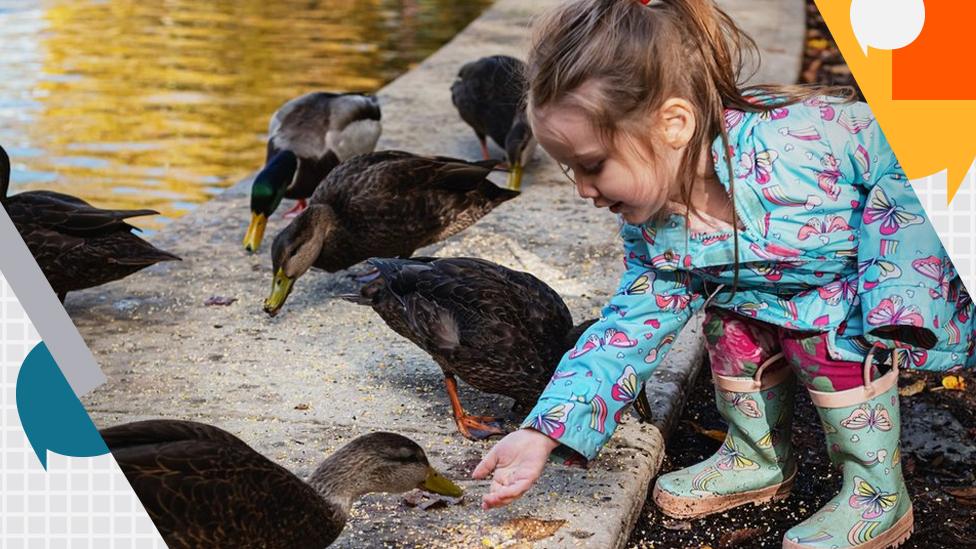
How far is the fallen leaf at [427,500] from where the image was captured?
293 centimetres

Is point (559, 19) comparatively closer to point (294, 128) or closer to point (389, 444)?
point (389, 444)

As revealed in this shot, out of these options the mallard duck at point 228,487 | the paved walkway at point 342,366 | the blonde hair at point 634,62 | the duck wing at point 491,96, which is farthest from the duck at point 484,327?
the duck wing at point 491,96

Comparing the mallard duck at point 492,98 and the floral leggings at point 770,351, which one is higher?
the floral leggings at point 770,351

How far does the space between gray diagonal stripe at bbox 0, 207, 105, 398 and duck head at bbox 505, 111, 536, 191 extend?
3.75 meters

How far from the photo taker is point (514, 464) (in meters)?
2.69

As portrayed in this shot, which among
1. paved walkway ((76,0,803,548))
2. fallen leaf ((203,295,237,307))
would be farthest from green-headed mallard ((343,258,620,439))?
fallen leaf ((203,295,237,307))

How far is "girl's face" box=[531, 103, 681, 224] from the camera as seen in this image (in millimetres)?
2619

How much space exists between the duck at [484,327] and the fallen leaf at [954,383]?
3.90ft

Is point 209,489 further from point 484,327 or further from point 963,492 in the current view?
point 963,492

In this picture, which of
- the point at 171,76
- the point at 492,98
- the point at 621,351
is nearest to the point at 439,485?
the point at 621,351

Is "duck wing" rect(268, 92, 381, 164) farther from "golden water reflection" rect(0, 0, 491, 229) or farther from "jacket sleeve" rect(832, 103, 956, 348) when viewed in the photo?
"jacket sleeve" rect(832, 103, 956, 348)

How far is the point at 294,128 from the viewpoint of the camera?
18.7ft

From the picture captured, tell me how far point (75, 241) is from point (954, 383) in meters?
2.85

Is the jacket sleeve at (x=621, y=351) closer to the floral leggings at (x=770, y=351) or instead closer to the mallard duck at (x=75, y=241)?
the floral leggings at (x=770, y=351)
